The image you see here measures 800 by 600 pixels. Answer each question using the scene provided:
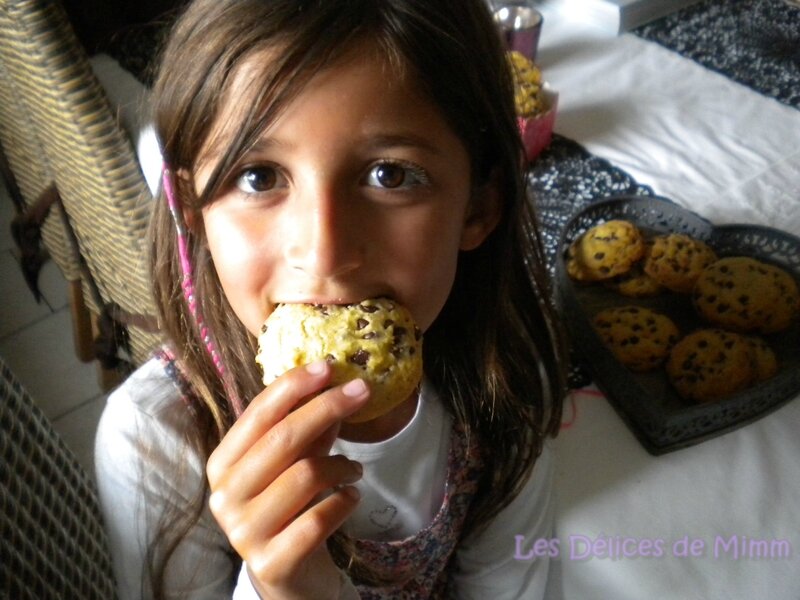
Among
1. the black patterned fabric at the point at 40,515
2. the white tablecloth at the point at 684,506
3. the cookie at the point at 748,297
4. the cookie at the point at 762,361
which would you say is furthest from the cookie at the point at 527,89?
the black patterned fabric at the point at 40,515

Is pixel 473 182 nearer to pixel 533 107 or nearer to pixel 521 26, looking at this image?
pixel 533 107

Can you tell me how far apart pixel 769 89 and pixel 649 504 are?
0.94 meters

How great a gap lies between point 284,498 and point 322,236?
0.21 metres

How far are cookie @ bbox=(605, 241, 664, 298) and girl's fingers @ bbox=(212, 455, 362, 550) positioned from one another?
59 centimetres

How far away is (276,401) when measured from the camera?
531 millimetres

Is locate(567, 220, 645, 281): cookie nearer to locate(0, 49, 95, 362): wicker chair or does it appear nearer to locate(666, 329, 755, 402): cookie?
locate(666, 329, 755, 402): cookie

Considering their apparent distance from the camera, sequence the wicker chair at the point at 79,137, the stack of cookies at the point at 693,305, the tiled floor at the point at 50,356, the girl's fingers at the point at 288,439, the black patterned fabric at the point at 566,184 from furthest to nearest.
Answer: the tiled floor at the point at 50,356, the black patterned fabric at the point at 566,184, the stack of cookies at the point at 693,305, the wicker chair at the point at 79,137, the girl's fingers at the point at 288,439

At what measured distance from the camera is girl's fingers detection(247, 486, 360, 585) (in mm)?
559

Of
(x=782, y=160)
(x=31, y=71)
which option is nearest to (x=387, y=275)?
(x=31, y=71)

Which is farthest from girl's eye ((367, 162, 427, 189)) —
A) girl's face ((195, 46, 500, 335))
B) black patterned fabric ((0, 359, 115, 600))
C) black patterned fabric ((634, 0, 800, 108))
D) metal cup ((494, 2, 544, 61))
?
black patterned fabric ((634, 0, 800, 108))

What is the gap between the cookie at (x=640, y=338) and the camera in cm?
89

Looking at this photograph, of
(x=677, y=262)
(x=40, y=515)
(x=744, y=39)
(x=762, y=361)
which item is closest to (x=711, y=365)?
(x=762, y=361)

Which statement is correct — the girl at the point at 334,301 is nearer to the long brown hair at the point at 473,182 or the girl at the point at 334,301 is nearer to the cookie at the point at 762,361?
the long brown hair at the point at 473,182

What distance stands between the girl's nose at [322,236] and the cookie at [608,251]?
517 millimetres
